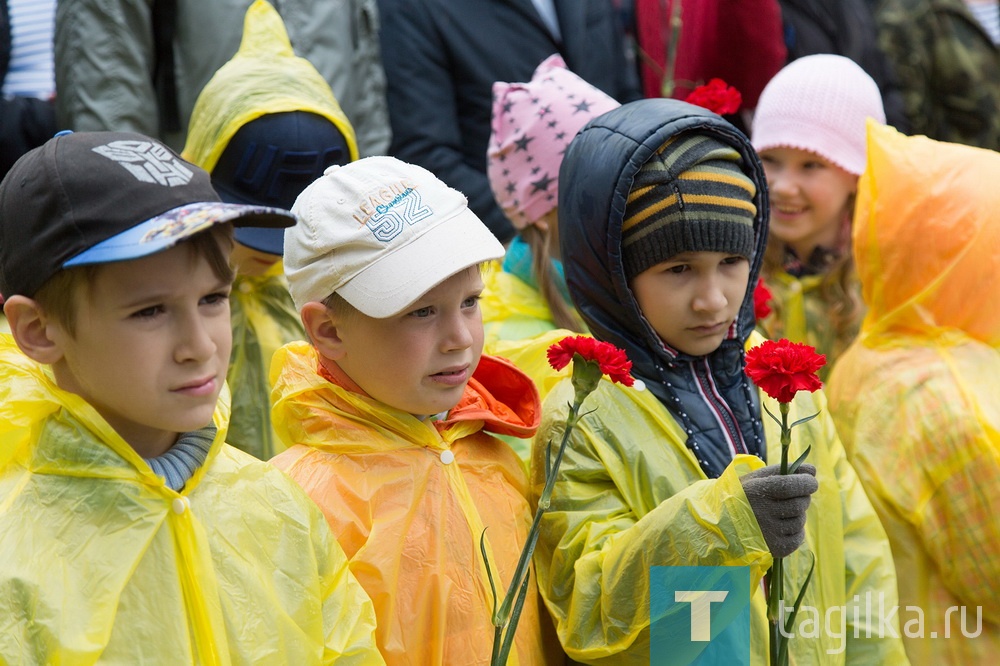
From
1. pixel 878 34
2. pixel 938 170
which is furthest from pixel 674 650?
pixel 878 34

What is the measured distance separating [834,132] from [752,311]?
1794 mm

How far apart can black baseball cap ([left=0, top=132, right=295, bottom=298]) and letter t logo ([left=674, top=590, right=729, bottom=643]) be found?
41.3 inches

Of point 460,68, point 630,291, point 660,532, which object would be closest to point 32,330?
point 660,532

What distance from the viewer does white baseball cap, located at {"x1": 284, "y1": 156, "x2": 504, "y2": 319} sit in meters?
2.33

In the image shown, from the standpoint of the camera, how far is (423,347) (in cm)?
240

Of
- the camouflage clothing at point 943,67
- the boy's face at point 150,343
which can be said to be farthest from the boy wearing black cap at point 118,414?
the camouflage clothing at point 943,67

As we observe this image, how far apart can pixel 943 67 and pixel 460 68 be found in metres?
2.55

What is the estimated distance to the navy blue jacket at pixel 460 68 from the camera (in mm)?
4520

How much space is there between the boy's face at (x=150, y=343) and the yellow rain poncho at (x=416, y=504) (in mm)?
477

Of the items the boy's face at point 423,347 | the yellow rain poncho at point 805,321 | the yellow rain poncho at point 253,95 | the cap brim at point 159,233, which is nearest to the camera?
the cap brim at point 159,233

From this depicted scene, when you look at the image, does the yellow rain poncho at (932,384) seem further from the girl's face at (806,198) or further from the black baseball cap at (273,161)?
the black baseball cap at (273,161)

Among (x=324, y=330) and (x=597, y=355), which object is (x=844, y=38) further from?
(x=597, y=355)

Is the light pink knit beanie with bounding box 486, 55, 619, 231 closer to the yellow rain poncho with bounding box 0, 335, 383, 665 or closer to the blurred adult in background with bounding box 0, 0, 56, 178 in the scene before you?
the blurred adult in background with bounding box 0, 0, 56, 178

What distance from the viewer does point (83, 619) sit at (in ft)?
6.16
